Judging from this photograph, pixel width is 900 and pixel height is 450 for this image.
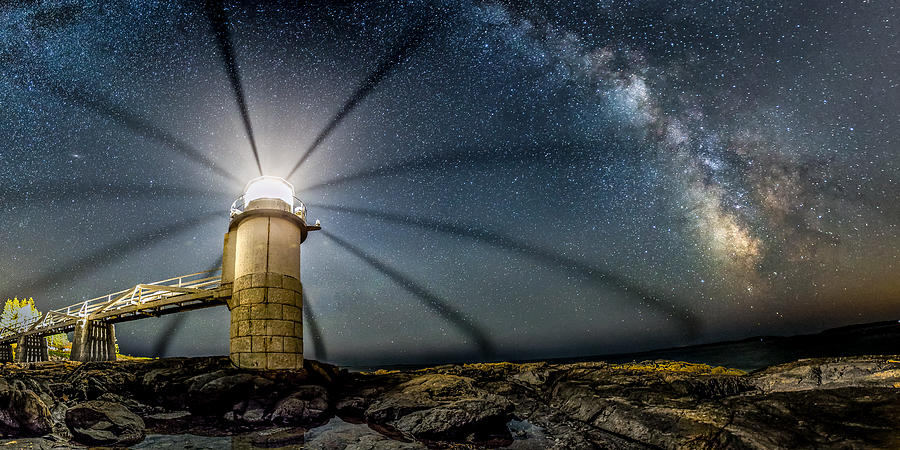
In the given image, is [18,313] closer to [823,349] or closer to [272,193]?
[272,193]

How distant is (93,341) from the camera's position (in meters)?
25.4

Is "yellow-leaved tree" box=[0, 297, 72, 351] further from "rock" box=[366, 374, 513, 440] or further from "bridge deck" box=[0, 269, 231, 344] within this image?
"rock" box=[366, 374, 513, 440]

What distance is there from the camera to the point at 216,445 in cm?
1016

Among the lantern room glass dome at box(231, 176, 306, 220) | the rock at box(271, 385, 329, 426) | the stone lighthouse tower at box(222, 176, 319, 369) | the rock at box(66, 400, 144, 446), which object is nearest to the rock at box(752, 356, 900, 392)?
the rock at box(271, 385, 329, 426)

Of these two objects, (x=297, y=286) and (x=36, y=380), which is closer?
(x=36, y=380)

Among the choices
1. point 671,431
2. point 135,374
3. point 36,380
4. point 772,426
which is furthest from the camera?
point 135,374

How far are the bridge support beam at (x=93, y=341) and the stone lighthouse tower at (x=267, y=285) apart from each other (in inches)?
538

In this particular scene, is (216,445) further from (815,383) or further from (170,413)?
(815,383)

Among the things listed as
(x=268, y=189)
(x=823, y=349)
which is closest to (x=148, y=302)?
(x=268, y=189)

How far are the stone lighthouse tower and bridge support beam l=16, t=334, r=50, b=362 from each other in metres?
26.3

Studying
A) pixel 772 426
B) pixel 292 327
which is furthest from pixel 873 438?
pixel 292 327

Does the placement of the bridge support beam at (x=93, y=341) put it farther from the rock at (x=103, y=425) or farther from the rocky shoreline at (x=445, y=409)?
the rock at (x=103, y=425)

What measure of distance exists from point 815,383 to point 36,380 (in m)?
25.2

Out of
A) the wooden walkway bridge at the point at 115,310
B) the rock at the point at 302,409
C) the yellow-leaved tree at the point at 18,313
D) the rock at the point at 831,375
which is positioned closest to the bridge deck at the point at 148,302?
the wooden walkway bridge at the point at 115,310
